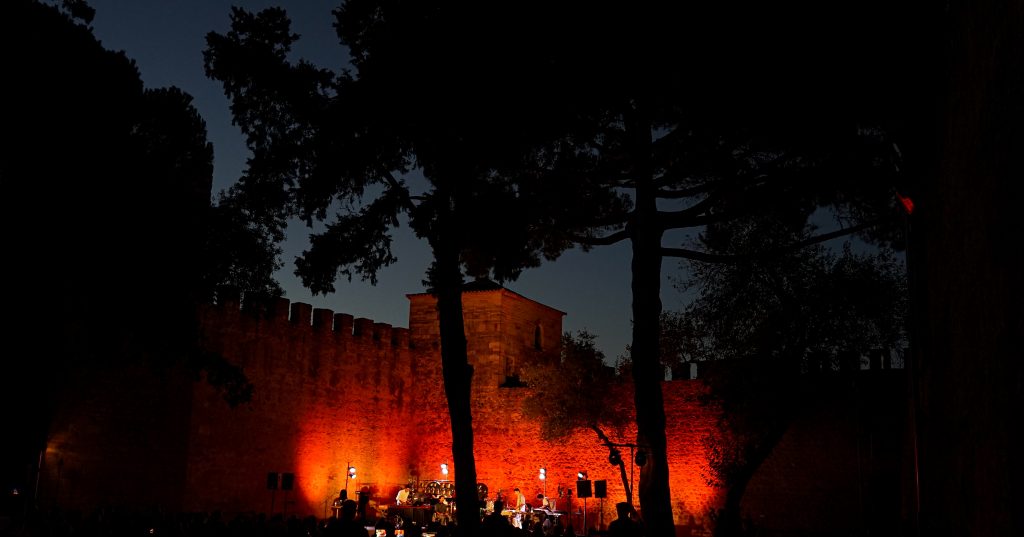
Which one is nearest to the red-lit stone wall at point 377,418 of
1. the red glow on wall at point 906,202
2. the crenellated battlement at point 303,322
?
the crenellated battlement at point 303,322

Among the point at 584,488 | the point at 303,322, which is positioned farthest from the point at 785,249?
the point at 303,322

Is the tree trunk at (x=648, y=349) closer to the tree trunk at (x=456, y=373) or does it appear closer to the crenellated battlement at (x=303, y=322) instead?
the tree trunk at (x=456, y=373)

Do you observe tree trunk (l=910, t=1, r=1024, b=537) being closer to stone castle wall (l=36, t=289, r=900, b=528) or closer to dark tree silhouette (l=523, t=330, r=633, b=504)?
stone castle wall (l=36, t=289, r=900, b=528)

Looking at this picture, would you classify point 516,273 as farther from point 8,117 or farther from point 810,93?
point 8,117

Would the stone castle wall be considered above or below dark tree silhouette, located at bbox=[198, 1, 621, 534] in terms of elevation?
below

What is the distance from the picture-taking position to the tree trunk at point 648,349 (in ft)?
40.7

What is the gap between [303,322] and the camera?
2105 cm

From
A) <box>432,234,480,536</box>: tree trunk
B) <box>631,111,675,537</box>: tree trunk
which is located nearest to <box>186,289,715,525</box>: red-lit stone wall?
<box>631,111,675,537</box>: tree trunk

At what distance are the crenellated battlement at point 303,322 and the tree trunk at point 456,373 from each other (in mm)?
5468

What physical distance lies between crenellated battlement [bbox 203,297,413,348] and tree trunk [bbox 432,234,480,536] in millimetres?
5468

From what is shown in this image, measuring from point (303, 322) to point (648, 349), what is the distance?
1080cm

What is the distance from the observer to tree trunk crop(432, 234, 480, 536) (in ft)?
36.8

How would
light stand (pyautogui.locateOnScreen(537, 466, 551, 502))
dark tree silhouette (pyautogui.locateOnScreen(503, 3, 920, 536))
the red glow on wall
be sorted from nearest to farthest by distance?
the red glow on wall, dark tree silhouette (pyautogui.locateOnScreen(503, 3, 920, 536)), light stand (pyautogui.locateOnScreen(537, 466, 551, 502))

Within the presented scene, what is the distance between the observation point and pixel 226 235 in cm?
1303
